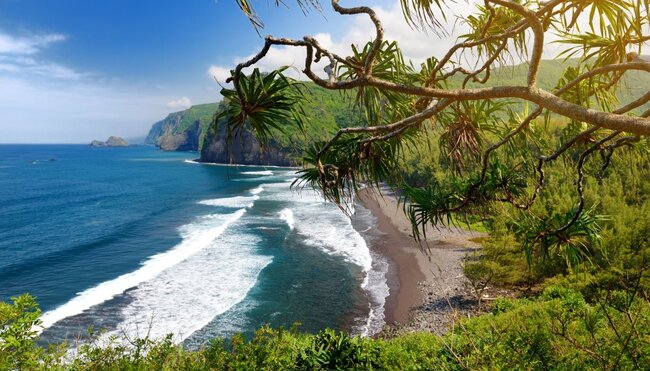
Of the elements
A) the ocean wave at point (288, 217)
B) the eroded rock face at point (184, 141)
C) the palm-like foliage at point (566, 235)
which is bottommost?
the ocean wave at point (288, 217)

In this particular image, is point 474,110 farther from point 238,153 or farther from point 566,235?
point 238,153

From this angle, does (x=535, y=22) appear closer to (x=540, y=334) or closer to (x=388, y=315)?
(x=540, y=334)

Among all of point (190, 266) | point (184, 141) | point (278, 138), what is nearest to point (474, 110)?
point (190, 266)

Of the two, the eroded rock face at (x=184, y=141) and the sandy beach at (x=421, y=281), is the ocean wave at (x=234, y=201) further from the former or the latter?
the eroded rock face at (x=184, y=141)

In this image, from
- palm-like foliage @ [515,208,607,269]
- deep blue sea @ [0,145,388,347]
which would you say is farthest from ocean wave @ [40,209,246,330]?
palm-like foliage @ [515,208,607,269]

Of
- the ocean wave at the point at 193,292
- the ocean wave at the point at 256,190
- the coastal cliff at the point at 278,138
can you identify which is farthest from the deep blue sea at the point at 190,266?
the ocean wave at the point at 256,190

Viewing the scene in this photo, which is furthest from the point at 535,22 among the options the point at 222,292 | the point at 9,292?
the point at 9,292
